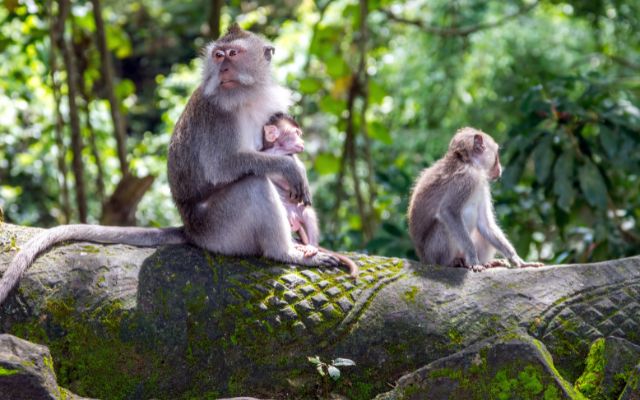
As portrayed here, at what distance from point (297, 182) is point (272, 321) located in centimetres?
120

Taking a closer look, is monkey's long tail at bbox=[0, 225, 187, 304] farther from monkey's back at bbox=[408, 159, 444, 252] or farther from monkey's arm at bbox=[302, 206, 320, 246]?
monkey's back at bbox=[408, 159, 444, 252]

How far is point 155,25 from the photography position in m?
17.5

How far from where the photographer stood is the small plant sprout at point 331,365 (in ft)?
14.0

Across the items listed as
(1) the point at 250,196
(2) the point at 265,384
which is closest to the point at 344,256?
(1) the point at 250,196

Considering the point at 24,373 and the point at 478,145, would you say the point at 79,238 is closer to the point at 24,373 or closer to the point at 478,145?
the point at 24,373

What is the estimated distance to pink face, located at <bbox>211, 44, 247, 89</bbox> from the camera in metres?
5.45

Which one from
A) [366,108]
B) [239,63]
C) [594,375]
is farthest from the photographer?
[366,108]

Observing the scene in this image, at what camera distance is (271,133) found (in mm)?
5738

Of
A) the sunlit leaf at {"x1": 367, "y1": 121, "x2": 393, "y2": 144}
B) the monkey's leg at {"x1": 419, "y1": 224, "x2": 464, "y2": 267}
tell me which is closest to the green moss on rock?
the monkey's leg at {"x1": 419, "y1": 224, "x2": 464, "y2": 267}

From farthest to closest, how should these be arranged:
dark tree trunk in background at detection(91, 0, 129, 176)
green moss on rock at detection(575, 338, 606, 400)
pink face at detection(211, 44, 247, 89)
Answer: dark tree trunk in background at detection(91, 0, 129, 176)
pink face at detection(211, 44, 247, 89)
green moss on rock at detection(575, 338, 606, 400)

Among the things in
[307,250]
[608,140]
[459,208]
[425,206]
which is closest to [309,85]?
[608,140]

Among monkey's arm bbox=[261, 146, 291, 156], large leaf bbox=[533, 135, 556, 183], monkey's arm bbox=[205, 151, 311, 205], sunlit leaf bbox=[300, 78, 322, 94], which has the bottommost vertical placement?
large leaf bbox=[533, 135, 556, 183]

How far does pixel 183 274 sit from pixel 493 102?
33.1ft

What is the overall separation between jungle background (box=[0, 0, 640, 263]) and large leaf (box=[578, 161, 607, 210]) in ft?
0.06
